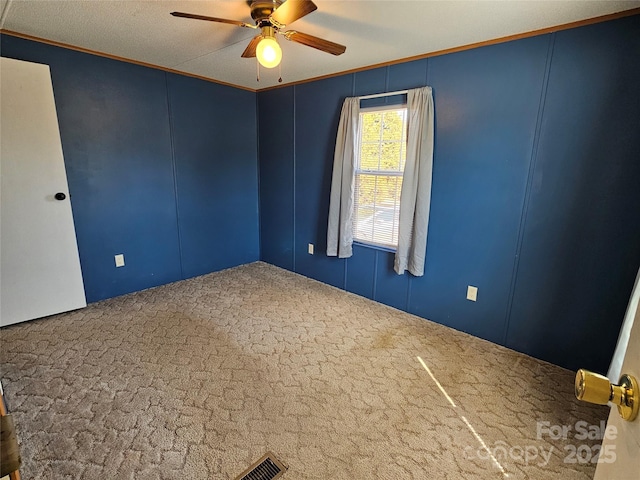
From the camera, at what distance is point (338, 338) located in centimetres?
255

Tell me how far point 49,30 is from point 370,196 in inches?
110

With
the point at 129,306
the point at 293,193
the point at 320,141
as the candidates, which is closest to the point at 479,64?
the point at 320,141

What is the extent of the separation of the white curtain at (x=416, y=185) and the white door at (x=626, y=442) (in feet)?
6.97

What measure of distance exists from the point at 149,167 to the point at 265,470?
9.64 feet

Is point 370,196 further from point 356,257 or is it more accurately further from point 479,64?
point 479,64

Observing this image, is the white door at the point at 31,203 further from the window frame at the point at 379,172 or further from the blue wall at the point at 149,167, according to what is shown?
the window frame at the point at 379,172

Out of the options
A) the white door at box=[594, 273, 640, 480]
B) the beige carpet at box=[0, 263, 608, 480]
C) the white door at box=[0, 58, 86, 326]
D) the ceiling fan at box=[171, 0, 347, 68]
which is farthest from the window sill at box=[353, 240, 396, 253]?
the white door at box=[0, 58, 86, 326]

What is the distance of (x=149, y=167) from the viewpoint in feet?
10.6

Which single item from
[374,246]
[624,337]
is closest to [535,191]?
[624,337]

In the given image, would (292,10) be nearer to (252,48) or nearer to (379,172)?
(252,48)

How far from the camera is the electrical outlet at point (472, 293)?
2.58 meters

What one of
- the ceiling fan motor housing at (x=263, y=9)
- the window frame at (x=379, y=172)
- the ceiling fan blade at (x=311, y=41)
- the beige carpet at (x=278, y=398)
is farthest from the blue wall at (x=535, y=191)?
the ceiling fan motor housing at (x=263, y=9)

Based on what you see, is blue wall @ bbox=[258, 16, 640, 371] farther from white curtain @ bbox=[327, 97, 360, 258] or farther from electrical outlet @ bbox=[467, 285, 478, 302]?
white curtain @ bbox=[327, 97, 360, 258]

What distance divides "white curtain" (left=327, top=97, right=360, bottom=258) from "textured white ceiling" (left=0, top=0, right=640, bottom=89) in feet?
1.52
